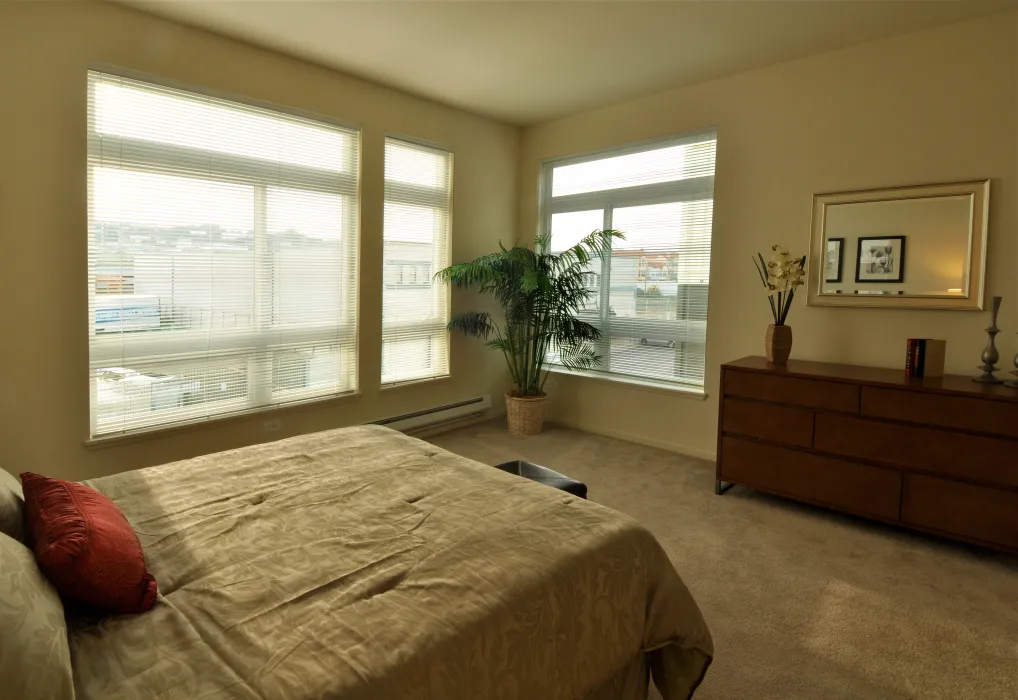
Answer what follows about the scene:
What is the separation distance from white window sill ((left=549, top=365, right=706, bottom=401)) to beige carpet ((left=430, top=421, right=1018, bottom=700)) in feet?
2.49

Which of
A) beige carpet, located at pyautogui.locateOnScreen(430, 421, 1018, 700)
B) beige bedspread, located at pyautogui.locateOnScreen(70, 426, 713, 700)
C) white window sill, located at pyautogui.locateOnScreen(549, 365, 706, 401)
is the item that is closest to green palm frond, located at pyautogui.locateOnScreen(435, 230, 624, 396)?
white window sill, located at pyautogui.locateOnScreen(549, 365, 706, 401)

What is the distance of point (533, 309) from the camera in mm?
4695

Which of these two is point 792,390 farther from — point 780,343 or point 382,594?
point 382,594

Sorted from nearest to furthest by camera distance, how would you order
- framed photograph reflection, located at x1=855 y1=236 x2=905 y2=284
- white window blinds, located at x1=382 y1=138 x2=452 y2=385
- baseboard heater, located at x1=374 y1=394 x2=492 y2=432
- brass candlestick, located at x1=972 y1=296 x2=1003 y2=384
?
brass candlestick, located at x1=972 y1=296 x2=1003 y2=384 < framed photograph reflection, located at x1=855 y1=236 x2=905 y2=284 < white window blinds, located at x1=382 y1=138 x2=452 y2=385 < baseboard heater, located at x1=374 y1=394 x2=492 y2=432

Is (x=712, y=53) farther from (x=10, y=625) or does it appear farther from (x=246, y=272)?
(x=10, y=625)

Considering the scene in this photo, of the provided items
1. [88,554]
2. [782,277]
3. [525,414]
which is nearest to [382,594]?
[88,554]

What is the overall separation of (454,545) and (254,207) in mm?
2944

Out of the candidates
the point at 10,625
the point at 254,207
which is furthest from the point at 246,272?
the point at 10,625

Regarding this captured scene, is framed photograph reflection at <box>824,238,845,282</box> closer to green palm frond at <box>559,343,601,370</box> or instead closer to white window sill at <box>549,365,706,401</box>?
white window sill at <box>549,365,706,401</box>

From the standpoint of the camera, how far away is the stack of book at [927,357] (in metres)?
3.11

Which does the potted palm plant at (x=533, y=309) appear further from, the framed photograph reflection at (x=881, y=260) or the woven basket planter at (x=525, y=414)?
the framed photograph reflection at (x=881, y=260)

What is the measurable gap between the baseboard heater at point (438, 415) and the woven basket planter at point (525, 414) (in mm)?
430

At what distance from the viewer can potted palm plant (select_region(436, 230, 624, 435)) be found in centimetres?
462

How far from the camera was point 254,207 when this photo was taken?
3.64 meters
